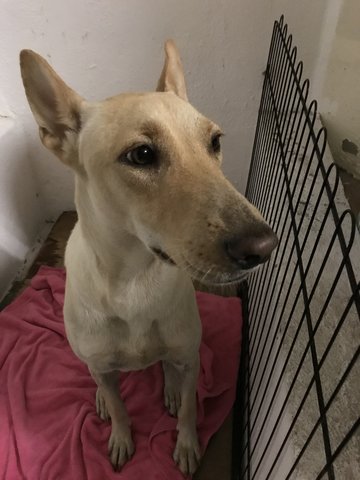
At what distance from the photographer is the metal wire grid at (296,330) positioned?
1.02 m

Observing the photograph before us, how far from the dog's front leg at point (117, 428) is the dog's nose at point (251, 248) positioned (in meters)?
0.91

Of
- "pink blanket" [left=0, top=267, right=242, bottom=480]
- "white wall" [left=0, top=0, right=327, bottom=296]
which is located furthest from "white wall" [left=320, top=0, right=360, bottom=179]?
"pink blanket" [left=0, top=267, right=242, bottom=480]

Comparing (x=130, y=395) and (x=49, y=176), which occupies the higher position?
(x=49, y=176)

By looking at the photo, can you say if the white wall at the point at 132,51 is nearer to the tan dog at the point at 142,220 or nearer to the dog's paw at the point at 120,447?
the tan dog at the point at 142,220

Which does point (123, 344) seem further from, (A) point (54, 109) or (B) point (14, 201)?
(B) point (14, 201)

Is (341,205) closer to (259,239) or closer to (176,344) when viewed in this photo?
(176,344)

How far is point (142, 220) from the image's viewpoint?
1048 millimetres

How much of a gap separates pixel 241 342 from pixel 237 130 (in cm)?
127

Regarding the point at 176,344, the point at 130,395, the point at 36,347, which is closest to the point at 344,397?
the point at 176,344

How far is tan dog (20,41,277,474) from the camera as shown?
3.06 feet

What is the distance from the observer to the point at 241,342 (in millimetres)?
2057

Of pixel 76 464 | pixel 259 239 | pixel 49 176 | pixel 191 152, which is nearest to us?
pixel 259 239

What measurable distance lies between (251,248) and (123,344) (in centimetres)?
69

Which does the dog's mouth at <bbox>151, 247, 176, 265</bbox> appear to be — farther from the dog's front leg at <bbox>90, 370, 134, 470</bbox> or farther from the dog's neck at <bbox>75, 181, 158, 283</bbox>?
the dog's front leg at <bbox>90, 370, 134, 470</bbox>
